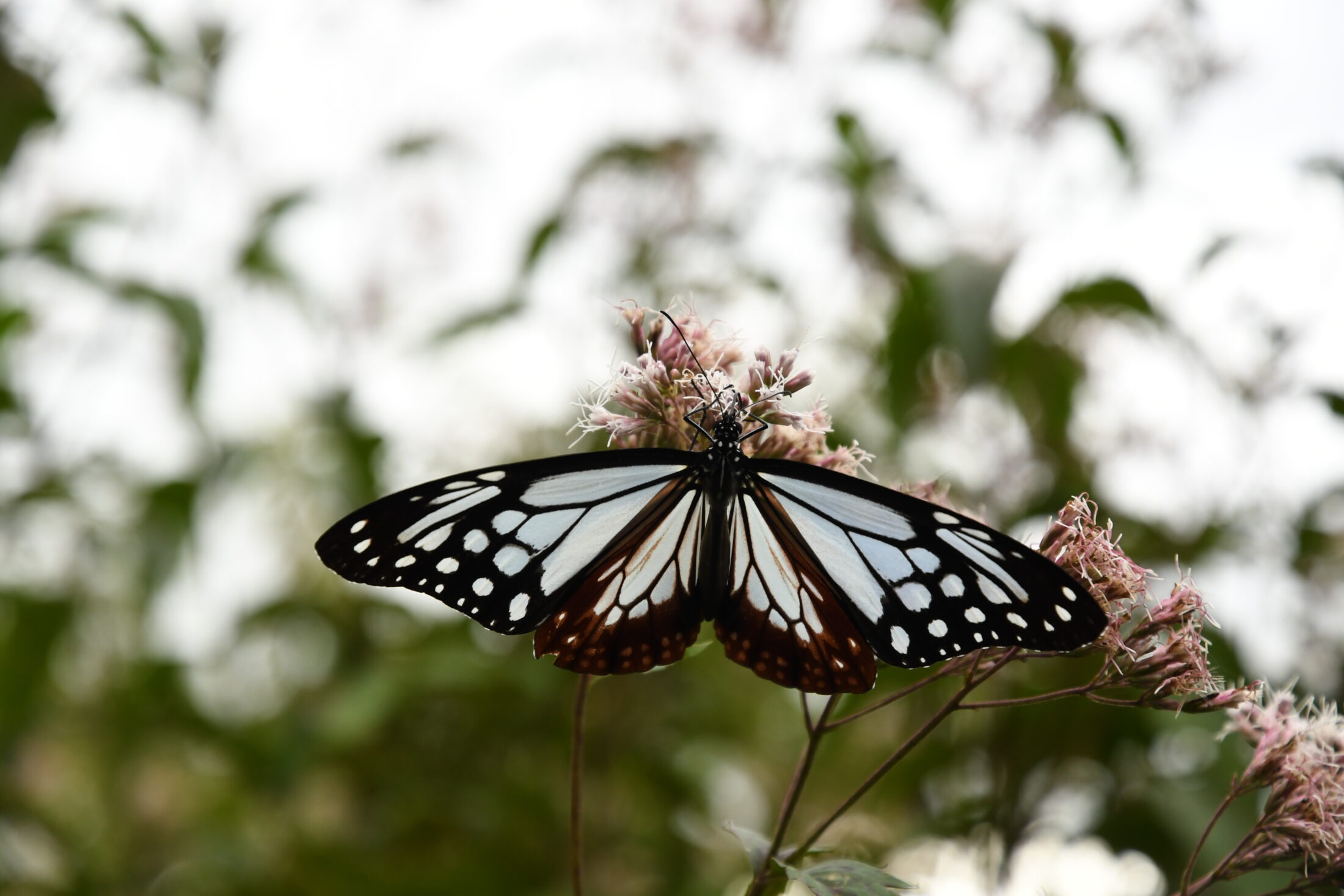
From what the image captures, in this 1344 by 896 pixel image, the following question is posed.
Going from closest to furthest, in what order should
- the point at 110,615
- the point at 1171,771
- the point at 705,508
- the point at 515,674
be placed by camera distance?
1. the point at 705,508
2. the point at 1171,771
3. the point at 515,674
4. the point at 110,615

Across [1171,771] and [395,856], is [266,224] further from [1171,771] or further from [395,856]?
[1171,771]

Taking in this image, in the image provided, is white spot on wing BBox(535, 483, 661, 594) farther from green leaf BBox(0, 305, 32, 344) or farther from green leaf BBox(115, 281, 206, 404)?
green leaf BBox(0, 305, 32, 344)

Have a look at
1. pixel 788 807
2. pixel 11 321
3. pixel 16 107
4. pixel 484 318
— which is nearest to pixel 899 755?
pixel 788 807

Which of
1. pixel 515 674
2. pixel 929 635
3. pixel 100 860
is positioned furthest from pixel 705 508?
pixel 100 860

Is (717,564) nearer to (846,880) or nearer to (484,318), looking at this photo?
(846,880)

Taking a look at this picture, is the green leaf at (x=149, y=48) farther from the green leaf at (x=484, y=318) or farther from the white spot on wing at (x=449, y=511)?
the white spot on wing at (x=449, y=511)

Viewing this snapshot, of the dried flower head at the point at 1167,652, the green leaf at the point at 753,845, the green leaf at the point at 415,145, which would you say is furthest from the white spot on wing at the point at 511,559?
the green leaf at the point at 415,145
